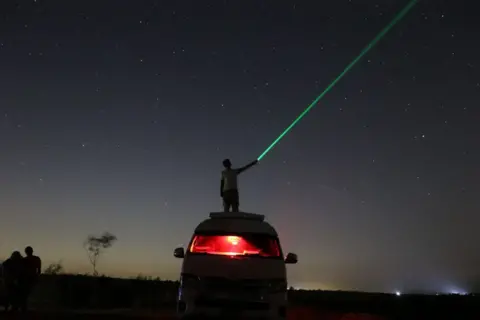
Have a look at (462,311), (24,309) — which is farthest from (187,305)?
(462,311)

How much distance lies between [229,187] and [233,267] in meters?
6.15

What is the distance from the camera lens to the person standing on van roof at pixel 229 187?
1656cm

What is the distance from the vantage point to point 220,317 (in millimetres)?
10227

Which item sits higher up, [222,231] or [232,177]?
[232,177]

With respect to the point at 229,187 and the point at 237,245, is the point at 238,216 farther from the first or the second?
the point at 229,187

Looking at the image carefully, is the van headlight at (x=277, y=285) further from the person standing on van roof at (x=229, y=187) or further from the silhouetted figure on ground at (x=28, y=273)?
the silhouetted figure on ground at (x=28, y=273)

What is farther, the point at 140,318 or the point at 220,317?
the point at 140,318

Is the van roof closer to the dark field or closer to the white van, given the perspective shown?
the white van

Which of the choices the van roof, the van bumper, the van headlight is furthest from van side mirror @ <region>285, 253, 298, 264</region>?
the van bumper

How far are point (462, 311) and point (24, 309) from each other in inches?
692

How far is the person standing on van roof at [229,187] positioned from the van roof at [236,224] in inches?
184

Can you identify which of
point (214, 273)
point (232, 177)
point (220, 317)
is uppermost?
point (232, 177)

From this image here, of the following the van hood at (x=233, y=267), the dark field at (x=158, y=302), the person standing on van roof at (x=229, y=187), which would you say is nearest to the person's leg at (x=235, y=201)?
the person standing on van roof at (x=229, y=187)

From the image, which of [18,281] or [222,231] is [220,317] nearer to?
[222,231]
